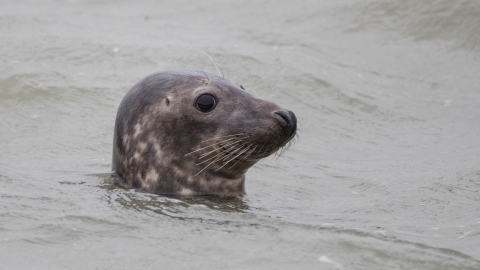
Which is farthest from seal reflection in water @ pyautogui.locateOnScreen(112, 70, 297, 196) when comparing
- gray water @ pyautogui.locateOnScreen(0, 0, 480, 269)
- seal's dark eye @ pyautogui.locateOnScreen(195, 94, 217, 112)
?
gray water @ pyautogui.locateOnScreen(0, 0, 480, 269)

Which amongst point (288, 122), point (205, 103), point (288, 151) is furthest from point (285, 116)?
point (288, 151)

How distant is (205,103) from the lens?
623 centimetres

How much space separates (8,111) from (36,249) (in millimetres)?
4987

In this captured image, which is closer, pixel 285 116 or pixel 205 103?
pixel 285 116

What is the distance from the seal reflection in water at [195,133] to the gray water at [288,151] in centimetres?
17

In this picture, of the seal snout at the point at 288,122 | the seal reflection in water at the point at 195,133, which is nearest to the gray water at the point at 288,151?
the seal reflection in water at the point at 195,133

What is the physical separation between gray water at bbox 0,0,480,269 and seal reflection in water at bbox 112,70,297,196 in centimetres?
17

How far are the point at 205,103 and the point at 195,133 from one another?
22 cm

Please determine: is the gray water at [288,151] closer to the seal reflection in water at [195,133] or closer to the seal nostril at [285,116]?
the seal reflection in water at [195,133]

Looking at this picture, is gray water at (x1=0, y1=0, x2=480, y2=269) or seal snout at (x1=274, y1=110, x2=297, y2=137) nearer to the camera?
gray water at (x1=0, y1=0, x2=480, y2=269)

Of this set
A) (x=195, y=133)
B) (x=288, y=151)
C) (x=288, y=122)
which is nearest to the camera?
(x=288, y=122)

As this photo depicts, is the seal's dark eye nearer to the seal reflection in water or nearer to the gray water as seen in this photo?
the seal reflection in water

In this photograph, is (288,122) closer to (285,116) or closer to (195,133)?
(285,116)

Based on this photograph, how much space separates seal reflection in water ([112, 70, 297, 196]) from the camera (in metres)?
6.07
